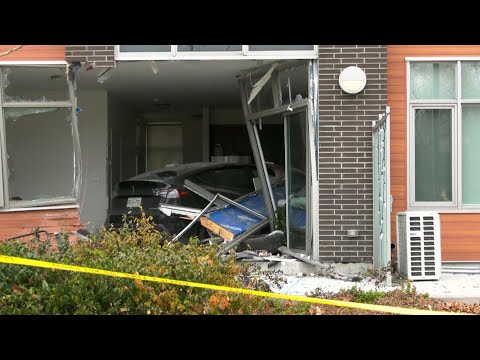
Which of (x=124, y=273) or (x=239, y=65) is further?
(x=239, y=65)

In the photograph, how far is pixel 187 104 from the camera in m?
16.8

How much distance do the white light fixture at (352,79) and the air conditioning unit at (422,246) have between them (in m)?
1.90

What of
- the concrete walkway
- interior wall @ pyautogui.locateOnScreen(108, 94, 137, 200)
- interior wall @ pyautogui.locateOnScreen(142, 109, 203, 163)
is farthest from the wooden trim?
interior wall @ pyautogui.locateOnScreen(142, 109, 203, 163)

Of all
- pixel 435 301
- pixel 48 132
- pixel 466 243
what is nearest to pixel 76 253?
pixel 435 301

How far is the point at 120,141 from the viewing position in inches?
642

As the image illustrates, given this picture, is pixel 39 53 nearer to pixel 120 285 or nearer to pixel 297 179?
pixel 297 179

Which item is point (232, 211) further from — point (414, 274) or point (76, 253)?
point (76, 253)

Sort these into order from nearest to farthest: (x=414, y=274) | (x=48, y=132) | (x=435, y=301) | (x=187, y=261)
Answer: (x=187, y=261) → (x=435, y=301) → (x=414, y=274) → (x=48, y=132)

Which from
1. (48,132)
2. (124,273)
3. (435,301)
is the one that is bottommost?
(435,301)

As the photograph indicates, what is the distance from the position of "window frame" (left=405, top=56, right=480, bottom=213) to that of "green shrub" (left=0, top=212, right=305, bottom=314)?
4.58m

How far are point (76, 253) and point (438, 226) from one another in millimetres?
5199

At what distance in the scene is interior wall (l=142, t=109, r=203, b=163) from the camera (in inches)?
774

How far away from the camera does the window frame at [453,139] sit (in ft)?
32.7

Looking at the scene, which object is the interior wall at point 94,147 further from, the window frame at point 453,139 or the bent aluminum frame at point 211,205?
the window frame at point 453,139
